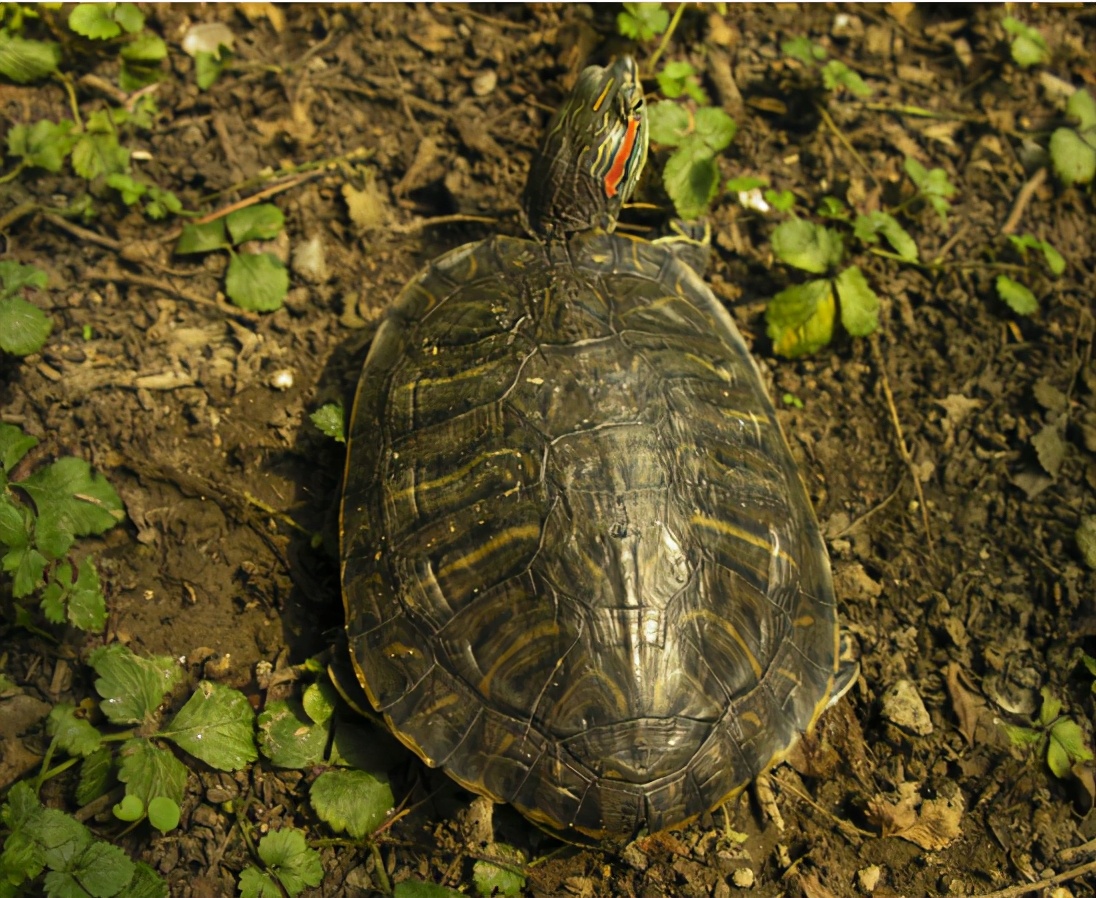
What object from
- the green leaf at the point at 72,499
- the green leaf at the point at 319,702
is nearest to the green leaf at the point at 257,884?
the green leaf at the point at 319,702

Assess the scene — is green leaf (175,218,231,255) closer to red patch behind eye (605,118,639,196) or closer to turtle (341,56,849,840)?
turtle (341,56,849,840)

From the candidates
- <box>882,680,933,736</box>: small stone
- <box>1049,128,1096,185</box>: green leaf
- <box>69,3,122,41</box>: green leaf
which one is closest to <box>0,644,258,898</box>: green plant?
<box>882,680,933,736</box>: small stone

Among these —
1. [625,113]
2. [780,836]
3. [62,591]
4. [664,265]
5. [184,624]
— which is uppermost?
[625,113]

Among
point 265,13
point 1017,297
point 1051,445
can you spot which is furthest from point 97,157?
point 1051,445

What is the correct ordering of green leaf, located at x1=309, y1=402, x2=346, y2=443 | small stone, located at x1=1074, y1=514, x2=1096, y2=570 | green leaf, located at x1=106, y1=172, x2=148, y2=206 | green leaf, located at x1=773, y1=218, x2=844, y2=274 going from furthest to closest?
green leaf, located at x1=773, y1=218, x2=844, y2=274 → green leaf, located at x1=106, y1=172, x2=148, y2=206 → small stone, located at x1=1074, y1=514, x2=1096, y2=570 → green leaf, located at x1=309, y1=402, x2=346, y2=443

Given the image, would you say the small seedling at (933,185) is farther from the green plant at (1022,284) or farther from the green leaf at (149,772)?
the green leaf at (149,772)

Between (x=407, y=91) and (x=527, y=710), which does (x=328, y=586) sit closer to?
(x=527, y=710)

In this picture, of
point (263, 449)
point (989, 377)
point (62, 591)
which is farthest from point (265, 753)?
point (989, 377)

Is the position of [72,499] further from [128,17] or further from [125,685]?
[128,17]
